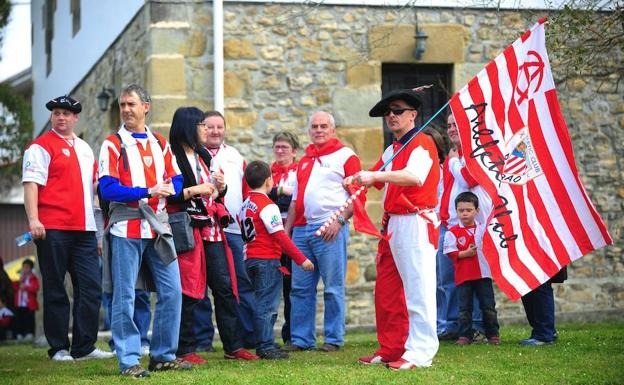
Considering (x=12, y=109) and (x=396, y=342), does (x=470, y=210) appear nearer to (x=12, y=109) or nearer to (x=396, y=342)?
(x=396, y=342)

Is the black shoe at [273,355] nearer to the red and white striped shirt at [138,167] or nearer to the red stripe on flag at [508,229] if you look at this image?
the red and white striped shirt at [138,167]

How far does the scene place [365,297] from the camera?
13148 mm

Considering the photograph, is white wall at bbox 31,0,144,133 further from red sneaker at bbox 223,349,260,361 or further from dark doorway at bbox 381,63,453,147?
red sneaker at bbox 223,349,260,361

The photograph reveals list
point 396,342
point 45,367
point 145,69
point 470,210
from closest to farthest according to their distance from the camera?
point 396,342, point 45,367, point 470,210, point 145,69

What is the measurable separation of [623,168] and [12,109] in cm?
1468

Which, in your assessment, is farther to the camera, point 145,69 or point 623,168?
point 623,168

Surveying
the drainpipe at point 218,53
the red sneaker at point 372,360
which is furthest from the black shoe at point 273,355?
the drainpipe at point 218,53

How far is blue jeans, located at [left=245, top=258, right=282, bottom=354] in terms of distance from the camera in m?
8.71

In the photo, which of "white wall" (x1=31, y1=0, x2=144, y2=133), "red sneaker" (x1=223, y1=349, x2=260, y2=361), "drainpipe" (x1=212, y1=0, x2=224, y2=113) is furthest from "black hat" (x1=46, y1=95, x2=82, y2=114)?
"white wall" (x1=31, y1=0, x2=144, y2=133)

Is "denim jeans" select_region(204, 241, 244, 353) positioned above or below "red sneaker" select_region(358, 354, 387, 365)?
above

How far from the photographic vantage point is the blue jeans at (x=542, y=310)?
30.5 feet

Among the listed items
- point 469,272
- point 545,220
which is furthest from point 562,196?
point 469,272

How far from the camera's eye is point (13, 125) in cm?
2453

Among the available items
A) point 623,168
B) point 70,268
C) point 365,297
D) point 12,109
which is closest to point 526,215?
point 70,268
